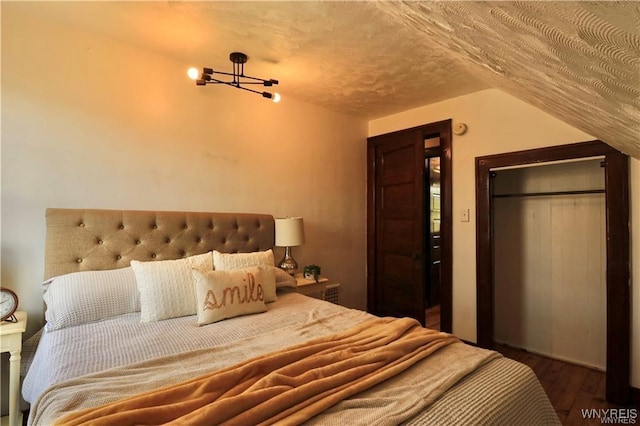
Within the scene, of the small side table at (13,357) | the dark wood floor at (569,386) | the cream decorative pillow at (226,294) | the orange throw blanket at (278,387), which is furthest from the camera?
the dark wood floor at (569,386)

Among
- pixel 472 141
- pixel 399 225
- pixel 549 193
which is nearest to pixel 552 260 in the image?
pixel 549 193

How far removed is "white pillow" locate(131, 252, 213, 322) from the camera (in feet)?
6.14

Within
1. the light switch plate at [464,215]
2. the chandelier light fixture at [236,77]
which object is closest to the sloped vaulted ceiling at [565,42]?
the chandelier light fixture at [236,77]

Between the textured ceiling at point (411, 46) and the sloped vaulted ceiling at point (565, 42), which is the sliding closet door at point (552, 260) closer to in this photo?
the textured ceiling at point (411, 46)

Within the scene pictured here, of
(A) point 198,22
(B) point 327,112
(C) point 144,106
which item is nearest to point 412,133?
(B) point 327,112

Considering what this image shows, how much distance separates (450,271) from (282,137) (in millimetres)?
2143

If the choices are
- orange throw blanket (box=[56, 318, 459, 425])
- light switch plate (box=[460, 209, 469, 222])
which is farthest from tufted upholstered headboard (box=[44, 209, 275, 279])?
light switch plate (box=[460, 209, 469, 222])

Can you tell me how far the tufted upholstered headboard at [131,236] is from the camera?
78.8 inches

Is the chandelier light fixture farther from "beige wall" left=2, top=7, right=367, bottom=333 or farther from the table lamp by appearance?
the table lamp

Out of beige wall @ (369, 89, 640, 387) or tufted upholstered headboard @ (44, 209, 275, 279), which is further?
beige wall @ (369, 89, 640, 387)

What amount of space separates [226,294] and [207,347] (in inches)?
18.2

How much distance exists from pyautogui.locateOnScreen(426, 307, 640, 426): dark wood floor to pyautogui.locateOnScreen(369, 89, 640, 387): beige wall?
1.86 feet

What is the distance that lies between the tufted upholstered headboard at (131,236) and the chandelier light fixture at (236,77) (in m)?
1.01

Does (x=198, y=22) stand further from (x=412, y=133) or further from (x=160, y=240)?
(x=412, y=133)
